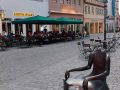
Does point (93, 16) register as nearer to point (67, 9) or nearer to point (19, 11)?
point (67, 9)

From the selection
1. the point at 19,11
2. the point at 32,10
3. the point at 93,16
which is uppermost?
the point at 32,10

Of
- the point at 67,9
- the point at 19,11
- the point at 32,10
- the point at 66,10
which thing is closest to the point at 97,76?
the point at 19,11

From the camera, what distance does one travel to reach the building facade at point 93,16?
62975 millimetres

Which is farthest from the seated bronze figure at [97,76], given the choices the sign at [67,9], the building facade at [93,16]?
the building facade at [93,16]

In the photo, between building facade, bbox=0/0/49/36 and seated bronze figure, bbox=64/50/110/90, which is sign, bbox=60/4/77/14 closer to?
building facade, bbox=0/0/49/36

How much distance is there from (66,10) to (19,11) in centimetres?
1433

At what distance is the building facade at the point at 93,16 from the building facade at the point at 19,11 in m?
20.6

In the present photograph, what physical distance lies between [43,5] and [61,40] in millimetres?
8215

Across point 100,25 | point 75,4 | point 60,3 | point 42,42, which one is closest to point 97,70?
point 42,42

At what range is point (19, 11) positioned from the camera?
123 feet

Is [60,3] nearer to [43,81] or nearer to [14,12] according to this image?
[14,12]

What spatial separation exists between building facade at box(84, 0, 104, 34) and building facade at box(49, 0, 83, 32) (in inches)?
185

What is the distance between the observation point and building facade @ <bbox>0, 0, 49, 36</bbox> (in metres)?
34.8

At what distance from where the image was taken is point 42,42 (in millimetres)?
30781
